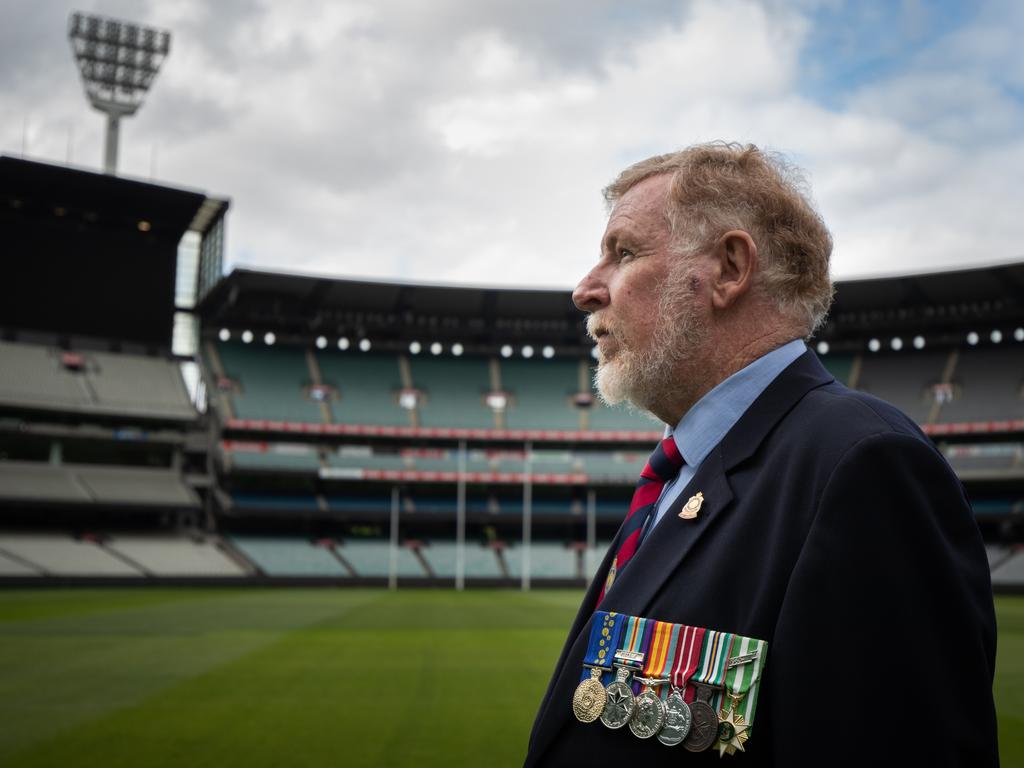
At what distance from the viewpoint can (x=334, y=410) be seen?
184 feet

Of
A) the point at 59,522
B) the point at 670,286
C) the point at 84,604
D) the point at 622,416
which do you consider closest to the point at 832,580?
the point at 670,286

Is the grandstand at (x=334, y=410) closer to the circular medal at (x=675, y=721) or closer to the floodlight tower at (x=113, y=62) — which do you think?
the floodlight tower at (x=113, y=62)

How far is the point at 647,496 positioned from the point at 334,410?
180 feet

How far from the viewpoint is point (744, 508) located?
181 centimetres

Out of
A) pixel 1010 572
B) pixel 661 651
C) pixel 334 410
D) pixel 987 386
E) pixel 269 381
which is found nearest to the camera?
pixel 661 651

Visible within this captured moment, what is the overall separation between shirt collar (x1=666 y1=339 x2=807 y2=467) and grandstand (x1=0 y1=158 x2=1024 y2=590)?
149 ft

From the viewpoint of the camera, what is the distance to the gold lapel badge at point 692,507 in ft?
6.23

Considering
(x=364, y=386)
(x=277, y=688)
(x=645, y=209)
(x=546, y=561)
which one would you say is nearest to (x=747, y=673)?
(x=645, y=209)

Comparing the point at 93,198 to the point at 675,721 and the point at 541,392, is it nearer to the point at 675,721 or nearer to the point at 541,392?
the point at 541,392

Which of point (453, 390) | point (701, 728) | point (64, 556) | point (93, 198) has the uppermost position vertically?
point (93, 198)

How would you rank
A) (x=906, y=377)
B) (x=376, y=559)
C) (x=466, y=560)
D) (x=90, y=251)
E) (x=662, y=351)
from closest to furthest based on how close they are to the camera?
(x=662, y=351), (x=376, y=559), (x=90, y=251), (x=466, y=560), (x=906, y=377)

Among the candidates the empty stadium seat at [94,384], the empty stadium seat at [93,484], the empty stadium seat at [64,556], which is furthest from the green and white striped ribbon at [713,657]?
the empty stadium seat at [94,384]

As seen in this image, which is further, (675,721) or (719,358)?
(719,358)

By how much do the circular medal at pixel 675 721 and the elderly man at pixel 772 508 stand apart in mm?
35
